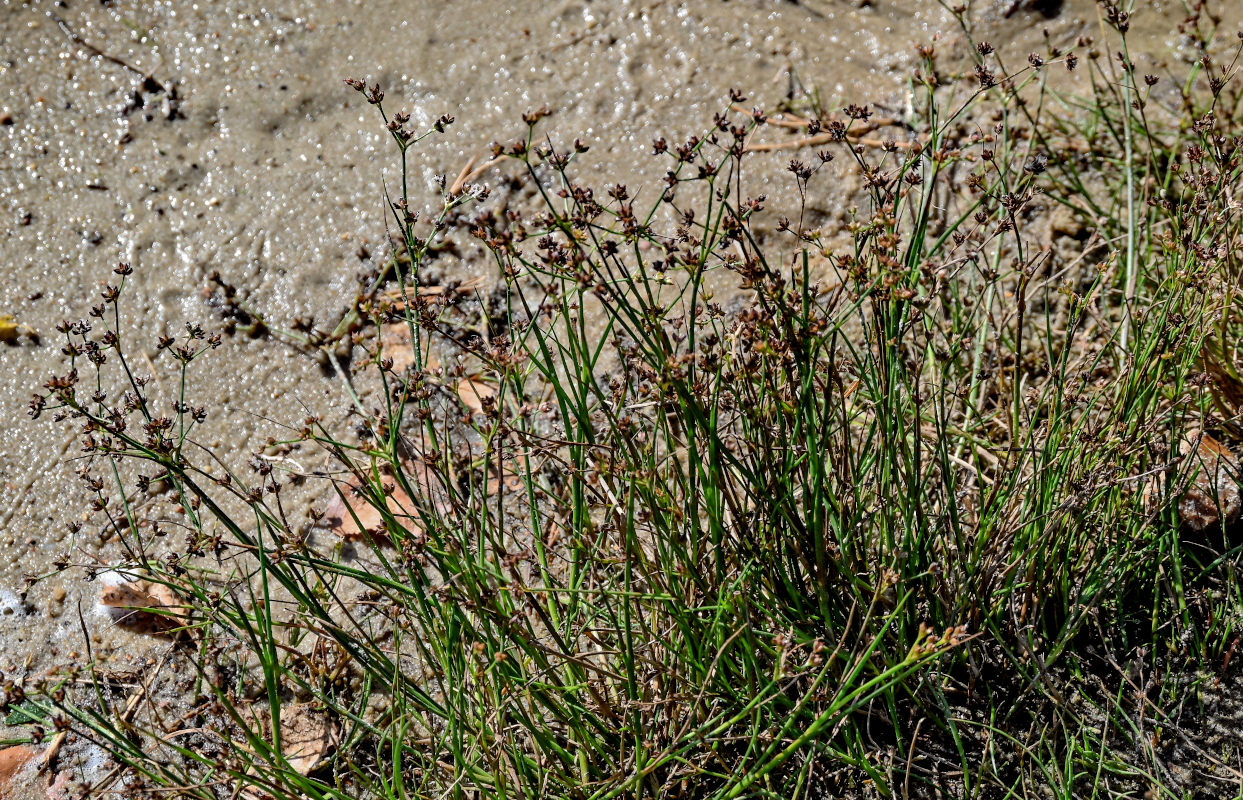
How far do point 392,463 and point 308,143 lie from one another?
220 cm

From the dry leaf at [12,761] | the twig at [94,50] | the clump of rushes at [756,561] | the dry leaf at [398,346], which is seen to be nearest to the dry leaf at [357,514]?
the clump of rushes at [756,561]

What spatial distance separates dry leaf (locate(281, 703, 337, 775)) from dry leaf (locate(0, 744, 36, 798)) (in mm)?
583

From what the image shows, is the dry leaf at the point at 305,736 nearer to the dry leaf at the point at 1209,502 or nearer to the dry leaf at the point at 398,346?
the dry leaf at the point at 398,346

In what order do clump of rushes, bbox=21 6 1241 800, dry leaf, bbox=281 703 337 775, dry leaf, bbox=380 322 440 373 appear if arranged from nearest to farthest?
clump of rushes, bbox=21 6 1241 800
dry leaf, bbox=281 703 337 775
dry leaf, bbox=380 322 440 373

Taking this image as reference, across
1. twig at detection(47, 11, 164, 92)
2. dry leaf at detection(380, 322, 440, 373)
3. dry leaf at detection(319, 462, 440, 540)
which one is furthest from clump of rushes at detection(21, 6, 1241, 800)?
twig at detection(47, 11, 164, 92)

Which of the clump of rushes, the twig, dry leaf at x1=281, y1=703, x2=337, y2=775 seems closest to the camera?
the clump of rushes

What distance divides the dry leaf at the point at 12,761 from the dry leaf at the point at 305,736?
1.91 feet

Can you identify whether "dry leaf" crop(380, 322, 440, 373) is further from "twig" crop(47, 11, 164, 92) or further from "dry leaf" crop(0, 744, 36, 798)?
"twig" crop(47, 11, 164, 92)

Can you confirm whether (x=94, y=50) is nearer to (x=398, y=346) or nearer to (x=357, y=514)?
(x=398, y=346)

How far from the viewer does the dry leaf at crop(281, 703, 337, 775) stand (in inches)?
88.9

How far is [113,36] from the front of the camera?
383 centimetres

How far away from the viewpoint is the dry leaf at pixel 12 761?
228 centimetres

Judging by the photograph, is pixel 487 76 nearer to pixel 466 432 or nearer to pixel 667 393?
pixel 466 432

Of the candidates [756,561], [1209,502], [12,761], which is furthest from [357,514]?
[1209,502]
